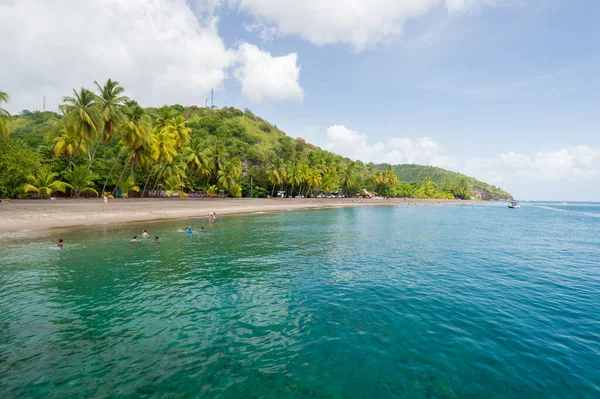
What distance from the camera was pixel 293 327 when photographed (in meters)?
10.1

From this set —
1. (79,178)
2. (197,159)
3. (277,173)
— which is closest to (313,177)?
(277,173)

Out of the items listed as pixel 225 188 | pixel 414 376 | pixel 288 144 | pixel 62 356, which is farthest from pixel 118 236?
pixel 288 144

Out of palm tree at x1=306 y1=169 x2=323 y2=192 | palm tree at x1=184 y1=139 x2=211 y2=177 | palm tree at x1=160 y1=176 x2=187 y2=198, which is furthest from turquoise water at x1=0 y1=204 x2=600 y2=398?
palm tree at x1=306 y1=169 x2=323 y2=192

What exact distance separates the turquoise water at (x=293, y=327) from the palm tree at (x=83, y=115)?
2892cm

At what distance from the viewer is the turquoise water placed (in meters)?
7.11

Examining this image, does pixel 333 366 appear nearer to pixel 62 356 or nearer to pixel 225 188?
pixel 62 356

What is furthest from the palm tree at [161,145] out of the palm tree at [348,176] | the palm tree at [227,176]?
the palm tree at [348,176]

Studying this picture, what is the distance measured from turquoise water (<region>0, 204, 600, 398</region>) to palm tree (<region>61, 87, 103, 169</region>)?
1138 inches

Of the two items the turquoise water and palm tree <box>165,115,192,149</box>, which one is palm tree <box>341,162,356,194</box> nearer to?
palm tree <box>165,115,192,149</box>

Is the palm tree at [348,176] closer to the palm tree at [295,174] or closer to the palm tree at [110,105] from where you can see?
the palm tree at [295,174]

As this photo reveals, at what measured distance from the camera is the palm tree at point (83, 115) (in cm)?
4178

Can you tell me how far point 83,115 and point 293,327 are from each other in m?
48.2

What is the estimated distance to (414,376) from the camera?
24.3ft

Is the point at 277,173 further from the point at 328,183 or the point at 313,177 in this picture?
the point at 328,183
